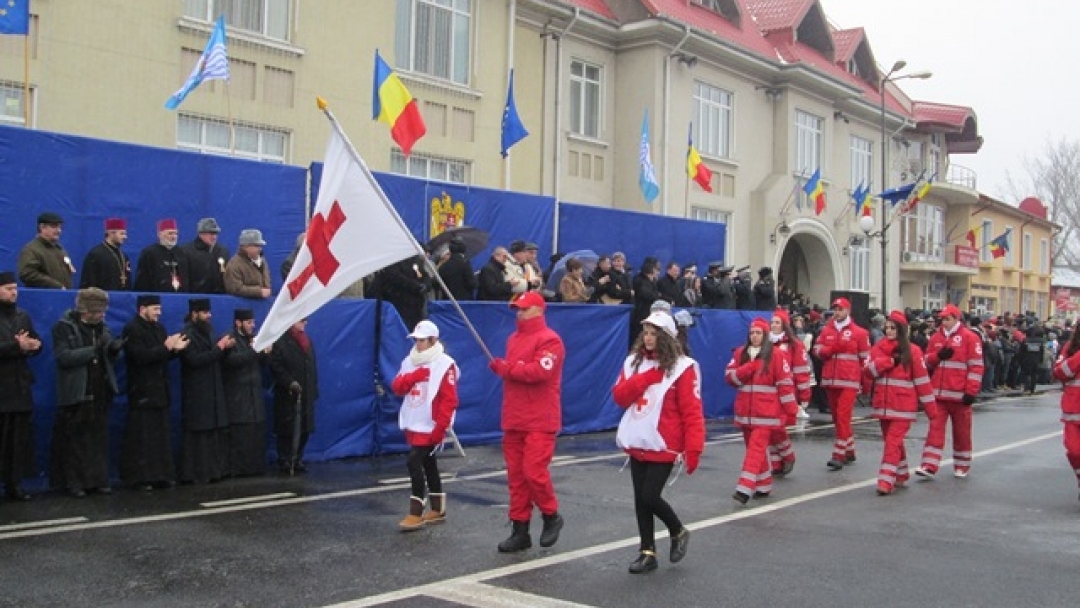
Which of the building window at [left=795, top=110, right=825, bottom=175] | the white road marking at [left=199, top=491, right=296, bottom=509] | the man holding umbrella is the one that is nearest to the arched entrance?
the building window at [left=795, top=110, right=825, bottom=175]

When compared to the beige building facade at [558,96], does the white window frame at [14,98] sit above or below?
below

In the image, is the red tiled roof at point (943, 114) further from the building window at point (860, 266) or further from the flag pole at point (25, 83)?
the flag pole at point (25, 83)

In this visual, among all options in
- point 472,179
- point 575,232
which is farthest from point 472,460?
point 472,179

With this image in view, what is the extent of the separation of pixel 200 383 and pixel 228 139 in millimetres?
7267

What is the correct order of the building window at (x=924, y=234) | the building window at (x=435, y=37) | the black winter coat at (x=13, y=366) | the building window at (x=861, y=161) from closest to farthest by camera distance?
1. the black winter coat at (x=13, y=366)
2. the building window at (x=435, y=37)
3. the building window at (x=861, y=161)
4. the building window at (x=924, y=234)

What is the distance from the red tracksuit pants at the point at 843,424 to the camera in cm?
1209

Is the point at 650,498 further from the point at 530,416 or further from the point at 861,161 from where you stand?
the point at 861,161

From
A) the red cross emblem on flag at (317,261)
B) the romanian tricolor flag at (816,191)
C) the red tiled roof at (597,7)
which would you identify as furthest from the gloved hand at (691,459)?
the romanian tricolor flag at (816,191)

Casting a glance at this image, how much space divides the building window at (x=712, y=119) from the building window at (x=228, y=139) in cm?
1233

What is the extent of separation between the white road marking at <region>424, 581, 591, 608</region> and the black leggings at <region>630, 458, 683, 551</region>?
1059mm

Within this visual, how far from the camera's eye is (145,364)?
9797 mm

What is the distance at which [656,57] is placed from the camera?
24891 mm

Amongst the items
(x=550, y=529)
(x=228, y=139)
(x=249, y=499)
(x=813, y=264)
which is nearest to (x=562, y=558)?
(x=550, y=529)

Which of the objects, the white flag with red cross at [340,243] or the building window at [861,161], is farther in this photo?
the building window at [861,161]
